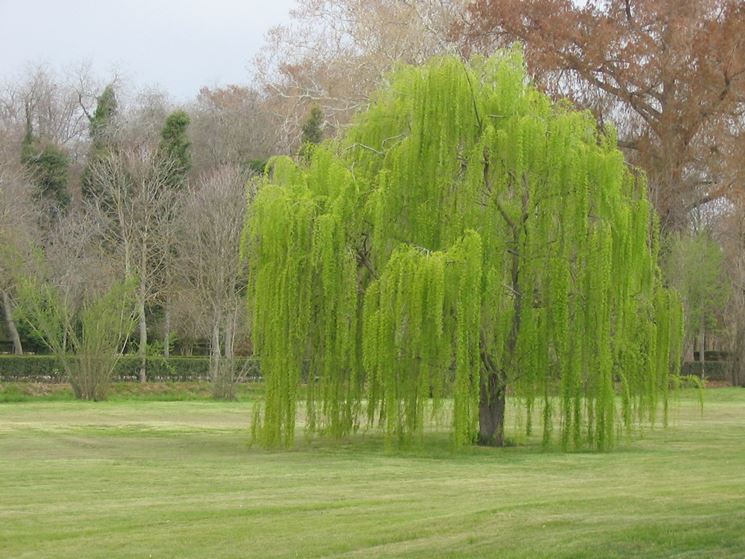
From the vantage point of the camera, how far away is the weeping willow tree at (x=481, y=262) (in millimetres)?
18766

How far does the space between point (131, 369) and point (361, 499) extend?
29.3 meters

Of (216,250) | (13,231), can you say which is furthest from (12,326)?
(216,250)

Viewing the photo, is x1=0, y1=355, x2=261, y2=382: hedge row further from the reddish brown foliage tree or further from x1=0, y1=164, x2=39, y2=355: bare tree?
the reddish brown foliage tree

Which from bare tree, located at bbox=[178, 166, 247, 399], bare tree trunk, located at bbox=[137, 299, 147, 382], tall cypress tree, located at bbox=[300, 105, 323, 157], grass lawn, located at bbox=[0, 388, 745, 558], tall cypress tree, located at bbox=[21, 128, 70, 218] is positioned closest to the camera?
grass lawn, located at bbox=[0, 388, 745, 558]

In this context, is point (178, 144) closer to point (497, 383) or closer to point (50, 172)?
point (50, 172)

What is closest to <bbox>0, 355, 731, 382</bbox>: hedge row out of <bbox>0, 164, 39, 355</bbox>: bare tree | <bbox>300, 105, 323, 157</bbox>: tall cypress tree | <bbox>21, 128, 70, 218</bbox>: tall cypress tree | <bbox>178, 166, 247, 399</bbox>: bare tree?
<bbox>178, 166, 247, 399</bbox>: bare tree

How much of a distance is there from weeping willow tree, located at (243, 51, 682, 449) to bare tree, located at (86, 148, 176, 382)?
2683 centimetres

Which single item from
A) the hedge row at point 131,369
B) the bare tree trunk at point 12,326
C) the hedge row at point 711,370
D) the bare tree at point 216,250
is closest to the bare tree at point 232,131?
the bare tree at point 216,250

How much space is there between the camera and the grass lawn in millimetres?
9625

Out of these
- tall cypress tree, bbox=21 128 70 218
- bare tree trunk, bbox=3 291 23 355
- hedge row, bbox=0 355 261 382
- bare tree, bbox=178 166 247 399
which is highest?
tall cypress tree, bbox=21 128 70 218

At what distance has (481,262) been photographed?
18.1m

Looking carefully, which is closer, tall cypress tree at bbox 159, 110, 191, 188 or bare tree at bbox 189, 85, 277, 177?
tall cypress tree at bbox 159, 110, 191, 188

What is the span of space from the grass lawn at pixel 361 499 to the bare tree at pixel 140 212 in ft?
79.6

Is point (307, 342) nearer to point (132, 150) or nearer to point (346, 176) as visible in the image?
point (346, 176)
